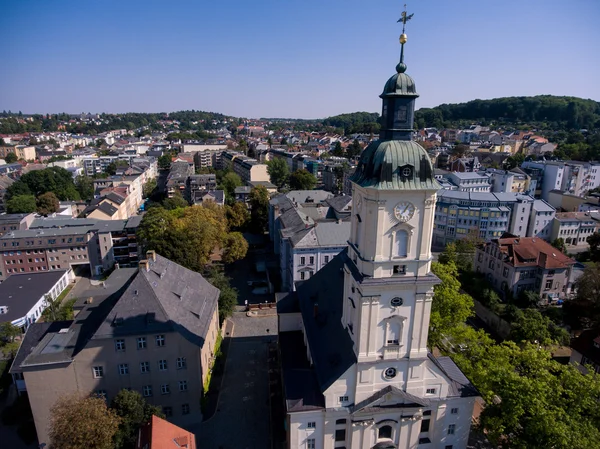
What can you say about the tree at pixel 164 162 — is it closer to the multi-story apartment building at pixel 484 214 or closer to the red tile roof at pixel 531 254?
the multi-story apartment building at pixel 484 214

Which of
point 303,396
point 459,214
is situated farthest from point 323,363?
point 459,214

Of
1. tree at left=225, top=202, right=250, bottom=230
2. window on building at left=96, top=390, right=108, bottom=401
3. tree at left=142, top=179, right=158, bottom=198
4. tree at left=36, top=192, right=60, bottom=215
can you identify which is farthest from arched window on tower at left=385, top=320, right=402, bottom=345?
tree at left=142, top=179, right=158, bottom=198

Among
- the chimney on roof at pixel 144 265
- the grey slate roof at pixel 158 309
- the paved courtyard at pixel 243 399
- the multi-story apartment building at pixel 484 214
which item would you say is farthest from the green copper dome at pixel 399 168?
the multi-story apartment building at pixel 484 214

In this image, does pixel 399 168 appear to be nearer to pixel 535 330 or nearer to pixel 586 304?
pixel 535 330

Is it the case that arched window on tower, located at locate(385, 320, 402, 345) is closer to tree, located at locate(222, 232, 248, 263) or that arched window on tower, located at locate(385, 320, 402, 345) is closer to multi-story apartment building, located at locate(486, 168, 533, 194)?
tree, located at locate(222, 232, 248, 263)

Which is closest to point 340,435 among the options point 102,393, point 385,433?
point 385,433
